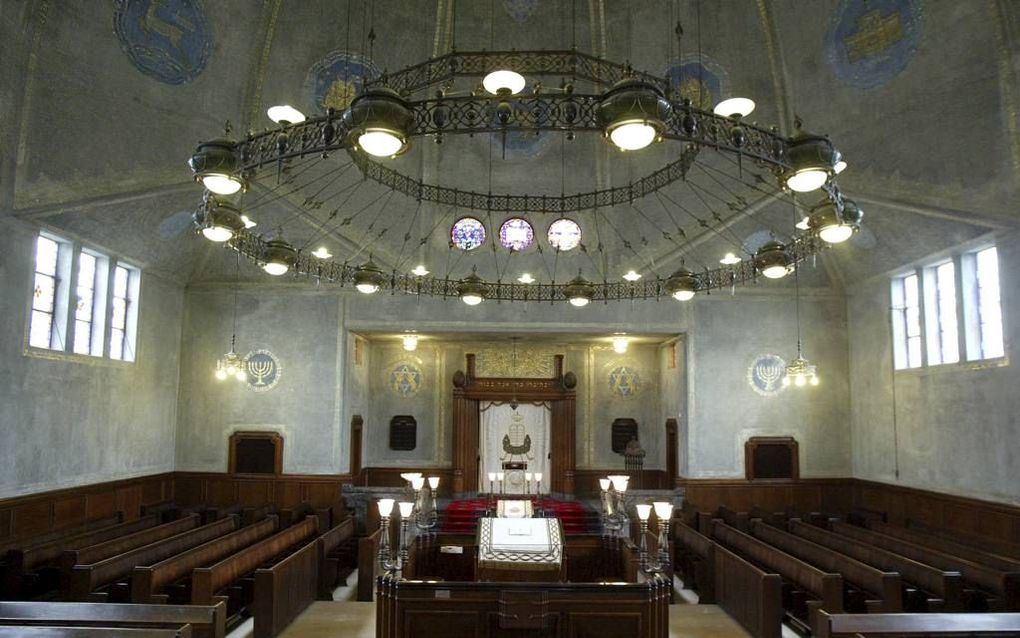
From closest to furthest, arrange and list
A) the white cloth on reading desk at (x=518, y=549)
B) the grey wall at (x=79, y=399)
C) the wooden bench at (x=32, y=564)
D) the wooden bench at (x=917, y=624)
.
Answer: the wooden bench at (x=917, y=624) → the white cloth on reading desk at (x=518, y=549) → the wooden bench at (x=32, y=564) → the grey wall at (x=79, y=399)

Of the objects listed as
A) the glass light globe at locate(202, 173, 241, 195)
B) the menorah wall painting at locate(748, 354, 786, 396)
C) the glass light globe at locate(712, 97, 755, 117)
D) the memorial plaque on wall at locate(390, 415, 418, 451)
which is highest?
the glass light globe at locate(712, 97, 755, 117)

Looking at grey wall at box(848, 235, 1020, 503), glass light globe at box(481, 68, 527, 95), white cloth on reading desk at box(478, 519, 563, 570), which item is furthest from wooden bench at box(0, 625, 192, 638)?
grey wall at box(848, 235, 1020, 503)

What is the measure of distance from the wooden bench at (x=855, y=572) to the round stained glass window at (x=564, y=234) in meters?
8.02

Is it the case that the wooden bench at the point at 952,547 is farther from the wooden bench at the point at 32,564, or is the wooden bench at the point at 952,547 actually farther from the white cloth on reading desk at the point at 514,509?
the wooden bench at the point at 32,564

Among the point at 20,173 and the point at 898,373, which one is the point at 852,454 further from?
the point at 20,173

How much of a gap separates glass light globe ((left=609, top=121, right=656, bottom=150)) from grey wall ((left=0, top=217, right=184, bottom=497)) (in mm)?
10277

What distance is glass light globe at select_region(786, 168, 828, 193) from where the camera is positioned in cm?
521

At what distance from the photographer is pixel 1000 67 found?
1017cm

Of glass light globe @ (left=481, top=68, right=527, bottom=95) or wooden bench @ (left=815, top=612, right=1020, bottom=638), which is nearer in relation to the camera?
glass light globe @ (left=481, top=68, right=527, bottom=95)

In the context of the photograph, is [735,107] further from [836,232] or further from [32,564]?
[32,564]

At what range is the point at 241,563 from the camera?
962 cm

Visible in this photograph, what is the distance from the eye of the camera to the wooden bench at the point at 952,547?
9738 mm

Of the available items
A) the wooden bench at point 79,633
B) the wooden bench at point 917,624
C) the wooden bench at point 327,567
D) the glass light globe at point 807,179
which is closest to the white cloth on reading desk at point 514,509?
the wooden bench at point 327,567

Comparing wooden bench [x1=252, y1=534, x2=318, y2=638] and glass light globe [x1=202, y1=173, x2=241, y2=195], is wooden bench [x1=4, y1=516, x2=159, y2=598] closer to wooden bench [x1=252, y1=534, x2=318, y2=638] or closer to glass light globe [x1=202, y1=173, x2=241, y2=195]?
wooden bench [x1=252, y1=534, x2=318, y2=638]
